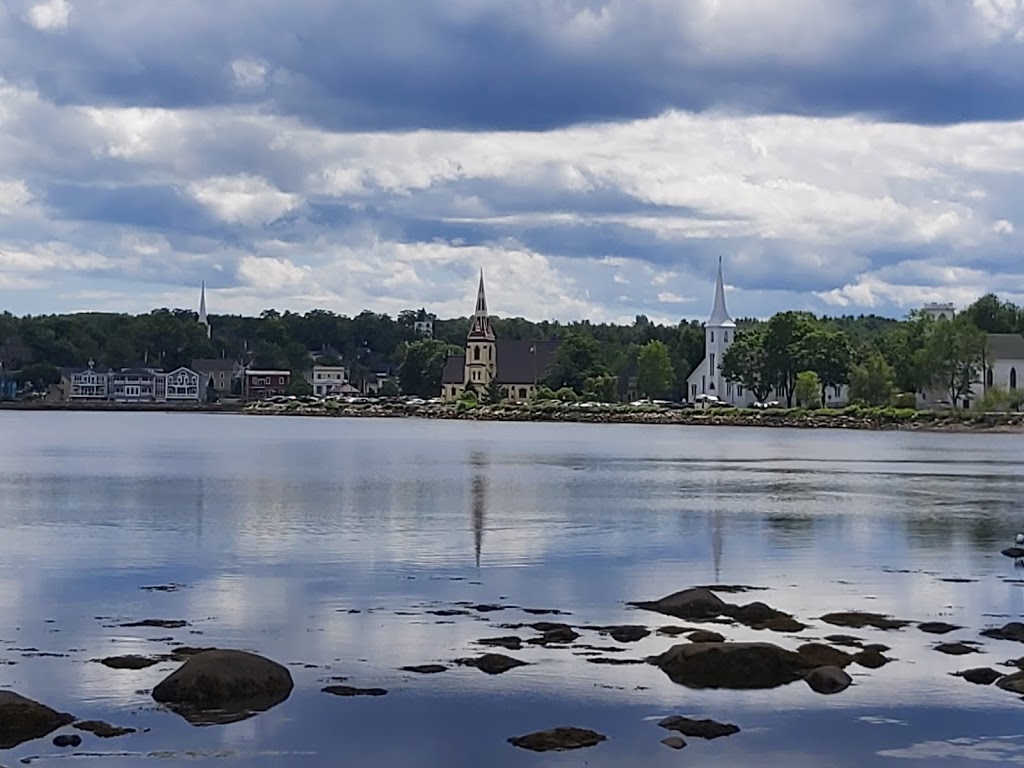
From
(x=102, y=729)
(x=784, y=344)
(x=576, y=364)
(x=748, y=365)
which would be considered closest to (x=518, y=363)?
(x=576, y=364)

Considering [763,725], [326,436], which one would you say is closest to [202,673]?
[763,725]

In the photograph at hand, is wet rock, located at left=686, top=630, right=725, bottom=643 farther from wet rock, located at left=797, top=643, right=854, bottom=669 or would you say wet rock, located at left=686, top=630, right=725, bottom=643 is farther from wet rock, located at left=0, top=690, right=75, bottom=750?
wet rock, located at left=0, top=690, right=75, bottom=750

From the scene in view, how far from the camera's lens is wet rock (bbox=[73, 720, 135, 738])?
18797 mm

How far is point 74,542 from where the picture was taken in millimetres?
39188

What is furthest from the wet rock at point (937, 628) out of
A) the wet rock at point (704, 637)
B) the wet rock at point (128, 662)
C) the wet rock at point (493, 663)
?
the wet rock at point (128, 662)

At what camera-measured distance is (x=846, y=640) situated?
25.0 metres

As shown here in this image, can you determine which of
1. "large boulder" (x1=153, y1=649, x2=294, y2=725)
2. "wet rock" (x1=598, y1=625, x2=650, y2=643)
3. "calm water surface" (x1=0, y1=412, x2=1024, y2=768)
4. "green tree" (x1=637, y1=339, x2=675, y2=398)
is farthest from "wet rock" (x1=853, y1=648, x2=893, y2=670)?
"green tree" (x1=637, y1=339, x2=675, y2=398)

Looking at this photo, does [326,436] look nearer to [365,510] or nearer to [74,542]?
[365,510]

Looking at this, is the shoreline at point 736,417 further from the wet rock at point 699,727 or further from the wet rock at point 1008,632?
the wet rock at point 699,727

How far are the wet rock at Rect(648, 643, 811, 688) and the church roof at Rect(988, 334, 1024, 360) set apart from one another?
14183 cm

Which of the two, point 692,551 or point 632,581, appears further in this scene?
point 692,551

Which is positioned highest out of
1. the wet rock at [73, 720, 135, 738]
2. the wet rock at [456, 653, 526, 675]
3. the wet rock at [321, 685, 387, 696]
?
the wet rock at [456, 653, 526, 675]

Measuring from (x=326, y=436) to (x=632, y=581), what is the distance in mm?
98809

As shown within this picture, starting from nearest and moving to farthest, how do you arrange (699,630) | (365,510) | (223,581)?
1. (699,630)
2. (223,581)
3. (365,510)
